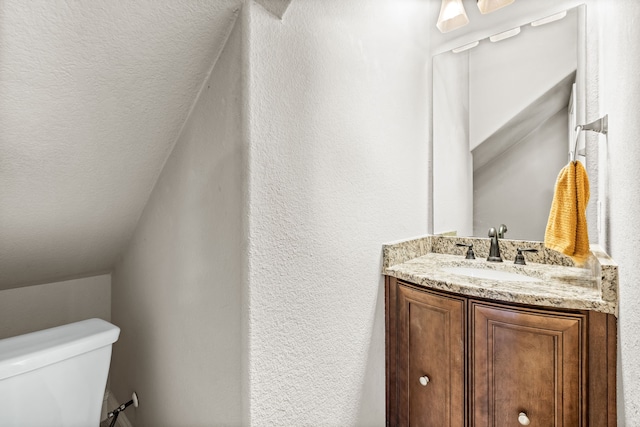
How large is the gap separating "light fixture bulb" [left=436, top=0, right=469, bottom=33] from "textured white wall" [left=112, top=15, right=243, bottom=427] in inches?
53.9

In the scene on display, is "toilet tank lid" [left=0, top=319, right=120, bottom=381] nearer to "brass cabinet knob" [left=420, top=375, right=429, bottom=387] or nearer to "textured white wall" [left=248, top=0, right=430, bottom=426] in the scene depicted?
"textured white wall" [left=248, top=0, right=430, bottom=426]

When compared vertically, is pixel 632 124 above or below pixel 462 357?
above

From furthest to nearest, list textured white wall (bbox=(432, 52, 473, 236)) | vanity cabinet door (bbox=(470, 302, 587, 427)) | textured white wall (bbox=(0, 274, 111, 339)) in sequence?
textured white wall (bbox=(432, 52, 473, 236))
textured white wall (bbox=(0, 274, 111, 339))
vanity cabinet door (bbox=(470, 302, 587, 427))

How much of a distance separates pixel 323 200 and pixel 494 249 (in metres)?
1.03

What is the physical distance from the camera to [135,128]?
1.06 m

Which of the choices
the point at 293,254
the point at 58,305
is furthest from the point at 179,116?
the point at 58,305

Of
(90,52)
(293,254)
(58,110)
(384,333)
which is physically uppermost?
(90,52)

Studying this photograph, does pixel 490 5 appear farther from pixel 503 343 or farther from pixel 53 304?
pixel 53 304

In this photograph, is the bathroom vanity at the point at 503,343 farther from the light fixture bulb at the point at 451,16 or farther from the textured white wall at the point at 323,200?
the light fixture bulb at the point at 451,16

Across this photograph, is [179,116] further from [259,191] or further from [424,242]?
[424,242]

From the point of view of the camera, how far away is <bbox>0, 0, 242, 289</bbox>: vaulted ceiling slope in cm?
78

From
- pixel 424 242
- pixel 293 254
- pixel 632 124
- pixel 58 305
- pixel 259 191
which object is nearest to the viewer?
pixel 632 124

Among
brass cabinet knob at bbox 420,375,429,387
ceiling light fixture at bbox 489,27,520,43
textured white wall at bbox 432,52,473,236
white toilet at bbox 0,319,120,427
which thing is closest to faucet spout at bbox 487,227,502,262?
textured white wall at bbox 432,52,473,236

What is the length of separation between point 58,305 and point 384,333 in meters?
1.59
